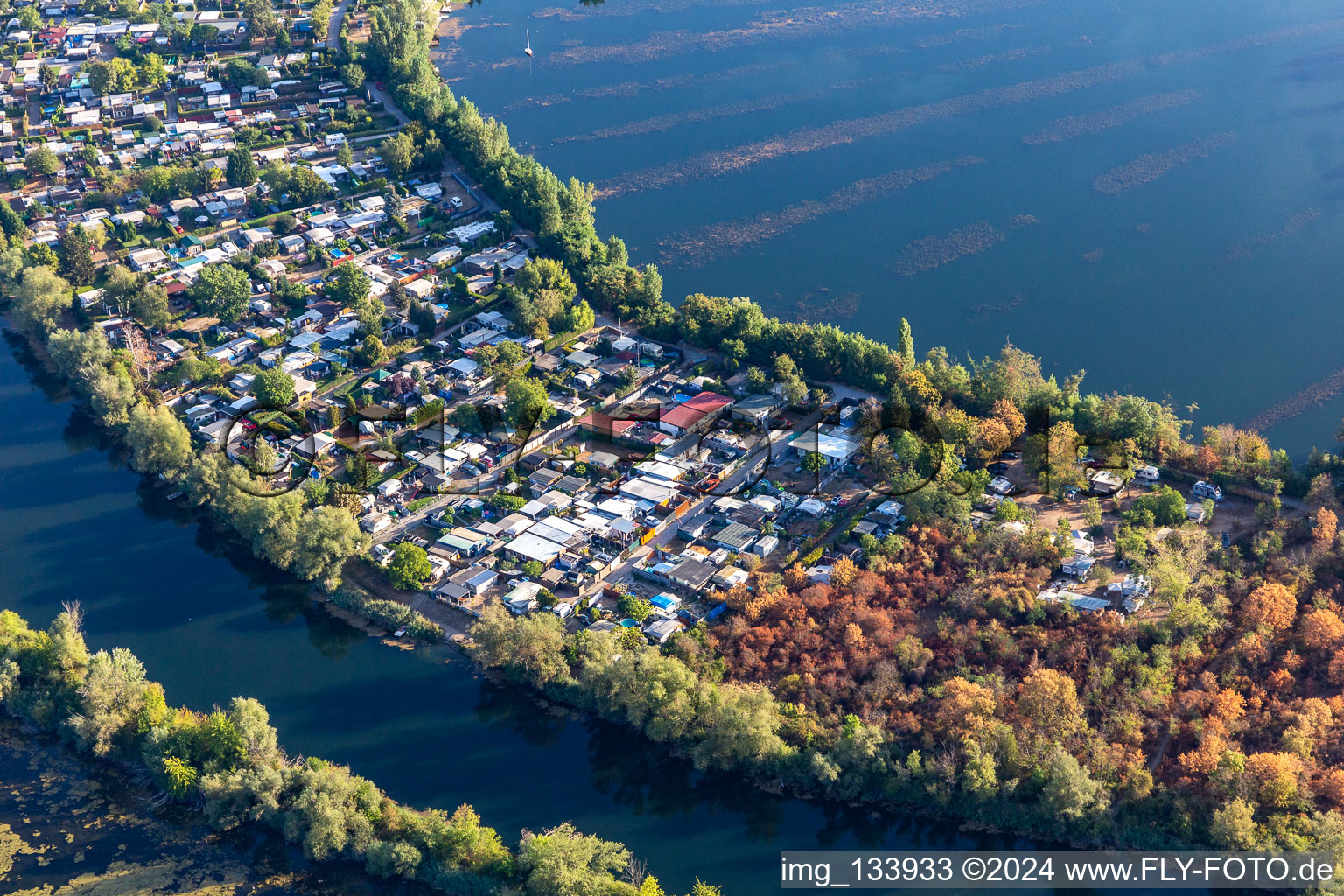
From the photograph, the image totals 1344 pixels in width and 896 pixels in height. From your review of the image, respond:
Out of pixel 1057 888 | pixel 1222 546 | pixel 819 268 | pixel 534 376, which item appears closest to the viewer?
pixel 1057 888

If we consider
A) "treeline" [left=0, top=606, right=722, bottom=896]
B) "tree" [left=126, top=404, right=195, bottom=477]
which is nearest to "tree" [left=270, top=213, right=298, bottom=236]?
"tree" [left=126, top=404, right=195, bottom=477]

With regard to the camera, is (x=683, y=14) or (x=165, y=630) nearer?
(x=165, y=630)

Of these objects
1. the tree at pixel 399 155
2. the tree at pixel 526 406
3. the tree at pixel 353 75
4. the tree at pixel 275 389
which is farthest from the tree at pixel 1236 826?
the tree at pixel 353 75

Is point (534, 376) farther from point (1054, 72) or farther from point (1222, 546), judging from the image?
point (1054, 72)

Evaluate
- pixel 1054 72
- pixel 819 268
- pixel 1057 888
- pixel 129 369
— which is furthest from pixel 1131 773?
pixel 1054 72

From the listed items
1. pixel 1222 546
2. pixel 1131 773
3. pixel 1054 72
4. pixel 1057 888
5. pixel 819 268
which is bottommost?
pixel 1057 888

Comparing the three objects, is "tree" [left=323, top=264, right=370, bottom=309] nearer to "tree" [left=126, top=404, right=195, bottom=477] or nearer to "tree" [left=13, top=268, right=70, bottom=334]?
"tree" [left=126, top=404, right=195, bottom=477]

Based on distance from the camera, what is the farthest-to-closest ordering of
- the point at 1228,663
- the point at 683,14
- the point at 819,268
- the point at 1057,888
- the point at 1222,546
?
the point at 683,14, the point at 819,268, the point at 1222,546, the point at 1228,663, the point at 1057,888
